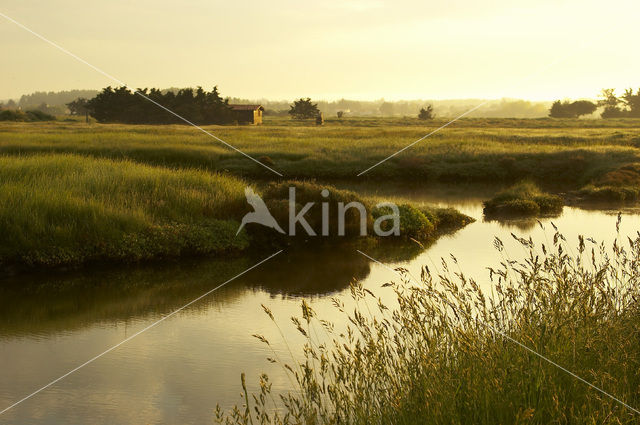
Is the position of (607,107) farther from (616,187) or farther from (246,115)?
(616,187)

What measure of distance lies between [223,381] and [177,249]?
771cm

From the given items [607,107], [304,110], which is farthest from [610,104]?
[304,110]

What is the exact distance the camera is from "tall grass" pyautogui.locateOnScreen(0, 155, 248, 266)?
587 inches

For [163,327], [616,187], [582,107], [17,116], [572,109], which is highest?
[582,107]

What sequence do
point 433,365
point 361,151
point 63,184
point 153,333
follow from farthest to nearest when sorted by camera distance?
point 361,151
point 63,184
point 153,333
point 433,365

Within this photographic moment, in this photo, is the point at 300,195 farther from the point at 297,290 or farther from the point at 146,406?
the point at 146,406

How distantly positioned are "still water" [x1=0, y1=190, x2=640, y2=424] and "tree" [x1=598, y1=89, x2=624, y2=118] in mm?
98597

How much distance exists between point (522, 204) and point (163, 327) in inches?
656

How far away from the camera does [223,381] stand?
872 centimetres

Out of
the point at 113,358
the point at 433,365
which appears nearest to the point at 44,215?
the point at 113,358

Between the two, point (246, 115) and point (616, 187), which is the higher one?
point (246, 115)

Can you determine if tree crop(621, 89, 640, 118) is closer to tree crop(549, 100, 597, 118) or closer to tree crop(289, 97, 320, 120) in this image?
tree crop(549, 100, 597, 118)

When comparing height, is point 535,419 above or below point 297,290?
above

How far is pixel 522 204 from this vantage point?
24.4 metres
